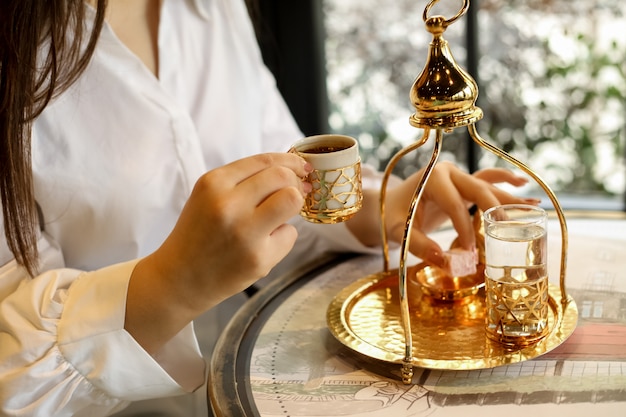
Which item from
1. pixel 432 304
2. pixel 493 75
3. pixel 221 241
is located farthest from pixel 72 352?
pixel 493 75

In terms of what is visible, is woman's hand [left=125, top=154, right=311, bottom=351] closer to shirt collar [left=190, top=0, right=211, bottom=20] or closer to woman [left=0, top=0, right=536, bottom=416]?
woman [left=0, top=0, right=536, bottom=416]

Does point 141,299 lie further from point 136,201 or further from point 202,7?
point 202,7

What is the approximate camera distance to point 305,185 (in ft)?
3.00

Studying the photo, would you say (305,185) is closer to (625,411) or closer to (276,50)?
(625,411)

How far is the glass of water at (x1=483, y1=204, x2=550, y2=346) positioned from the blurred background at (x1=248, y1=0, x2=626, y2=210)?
1.42 m

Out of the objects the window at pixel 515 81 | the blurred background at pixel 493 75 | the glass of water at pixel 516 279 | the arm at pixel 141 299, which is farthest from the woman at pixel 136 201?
the window at pixel 515 81

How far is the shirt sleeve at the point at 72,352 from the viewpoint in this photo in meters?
0.95

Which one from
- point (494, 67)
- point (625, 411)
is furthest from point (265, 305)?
point (494, 67)

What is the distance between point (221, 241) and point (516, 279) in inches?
13.5

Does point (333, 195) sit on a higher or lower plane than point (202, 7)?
lower

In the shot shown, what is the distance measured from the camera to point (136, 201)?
118cm

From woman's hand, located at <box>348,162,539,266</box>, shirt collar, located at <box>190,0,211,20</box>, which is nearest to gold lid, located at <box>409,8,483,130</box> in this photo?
woman's hand, located at <box>348,162,539,266</box>

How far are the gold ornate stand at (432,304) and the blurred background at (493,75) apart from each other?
1.34 metres

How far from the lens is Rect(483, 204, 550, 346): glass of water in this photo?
0.94 m
